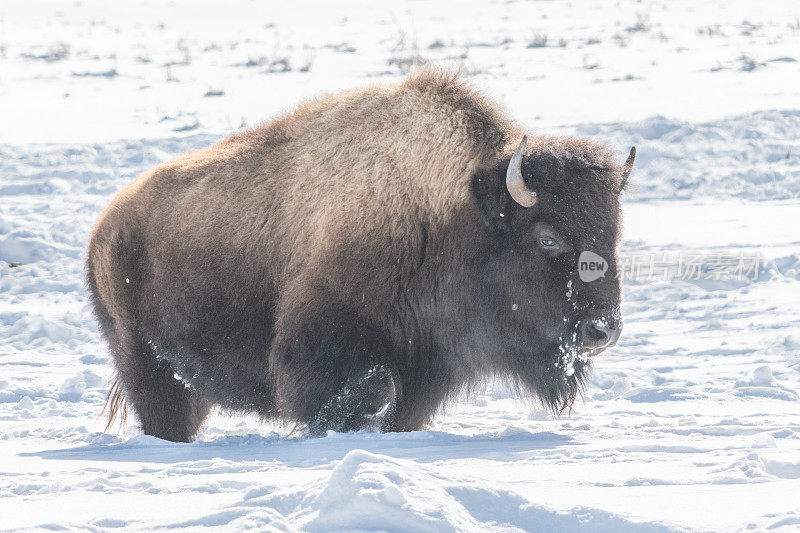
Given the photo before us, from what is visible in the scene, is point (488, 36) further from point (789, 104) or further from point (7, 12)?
point (7, 12)

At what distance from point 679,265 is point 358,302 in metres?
3.88

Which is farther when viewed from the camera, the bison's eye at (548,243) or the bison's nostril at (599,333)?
the bison's eye at (548,243)

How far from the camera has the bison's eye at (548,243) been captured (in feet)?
12.0

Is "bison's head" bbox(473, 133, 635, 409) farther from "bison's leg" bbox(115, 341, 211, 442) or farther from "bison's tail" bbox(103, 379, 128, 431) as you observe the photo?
"bison's tail" bbox(103, 379, 128, 431)

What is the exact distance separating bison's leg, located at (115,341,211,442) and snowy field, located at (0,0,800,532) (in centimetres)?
26

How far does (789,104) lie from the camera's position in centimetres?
978

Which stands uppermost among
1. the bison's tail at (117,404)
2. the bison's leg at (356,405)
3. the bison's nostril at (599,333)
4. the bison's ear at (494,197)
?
the bison's ear at (494,197)

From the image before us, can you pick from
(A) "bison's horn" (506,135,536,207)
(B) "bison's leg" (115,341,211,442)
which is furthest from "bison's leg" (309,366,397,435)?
(B) "bison's leg" (115,341,211,442)

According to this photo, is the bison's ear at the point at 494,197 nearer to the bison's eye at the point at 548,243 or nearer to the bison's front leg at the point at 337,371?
the bison's eye at the point at 548,243

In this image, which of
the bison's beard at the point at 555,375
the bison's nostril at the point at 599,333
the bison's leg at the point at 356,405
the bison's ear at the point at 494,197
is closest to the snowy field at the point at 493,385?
the bison's beard at the point at 555,375

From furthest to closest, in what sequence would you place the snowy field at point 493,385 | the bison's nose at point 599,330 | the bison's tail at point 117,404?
the bison's tail at point 117,404 < the bison's nose at point 599,330 < the snowy field at point 493,385

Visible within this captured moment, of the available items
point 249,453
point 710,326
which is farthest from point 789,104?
point 249,453

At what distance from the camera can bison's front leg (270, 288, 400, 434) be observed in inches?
147

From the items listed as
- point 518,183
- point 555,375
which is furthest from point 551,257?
point 555,375
